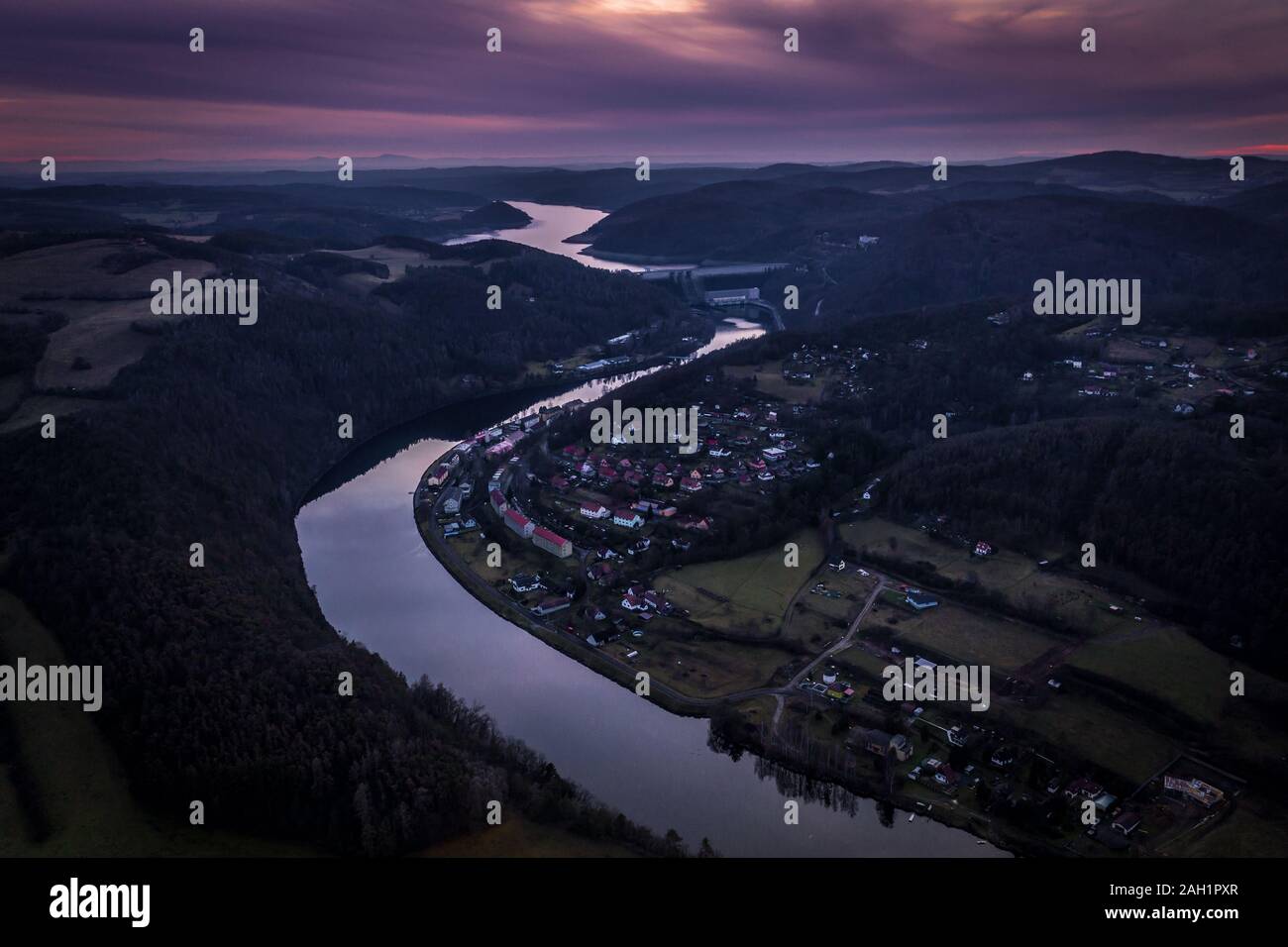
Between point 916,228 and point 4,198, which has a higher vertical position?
point 4,198

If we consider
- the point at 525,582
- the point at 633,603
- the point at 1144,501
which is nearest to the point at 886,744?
the point at 633,603

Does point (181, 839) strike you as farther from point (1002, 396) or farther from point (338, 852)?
point (1002, 396)

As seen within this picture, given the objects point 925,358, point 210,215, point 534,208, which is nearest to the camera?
point 925,358

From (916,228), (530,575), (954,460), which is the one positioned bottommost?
(530,575)

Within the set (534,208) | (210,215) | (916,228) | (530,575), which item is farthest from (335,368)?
(534,208)

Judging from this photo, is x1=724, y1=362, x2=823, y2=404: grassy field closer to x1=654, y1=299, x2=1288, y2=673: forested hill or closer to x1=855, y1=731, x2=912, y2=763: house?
x1=654, y1=299, x2=1288, y2=673: forested hill
